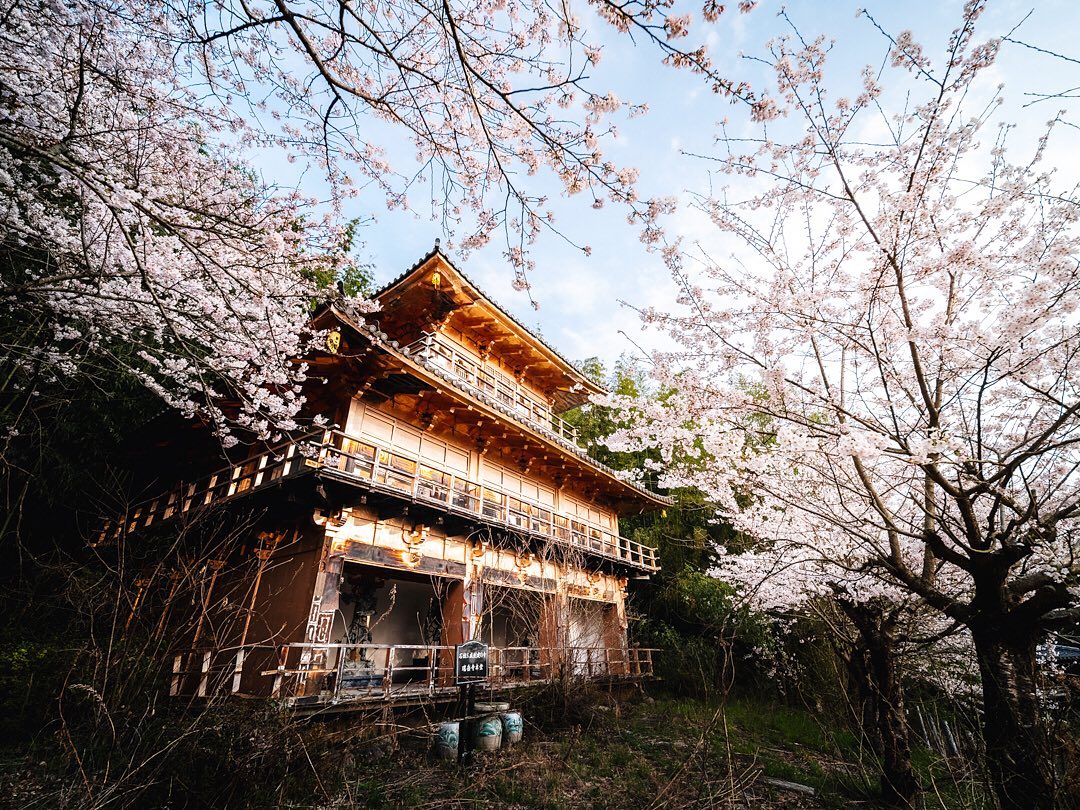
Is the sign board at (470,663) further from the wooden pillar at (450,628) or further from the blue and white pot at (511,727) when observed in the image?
the wooden pillar at (450,628)

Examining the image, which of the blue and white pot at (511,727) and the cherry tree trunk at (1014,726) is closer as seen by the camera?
the cherry tree trunk at (1014,726)

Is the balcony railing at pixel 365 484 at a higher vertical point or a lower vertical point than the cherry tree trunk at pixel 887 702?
higher

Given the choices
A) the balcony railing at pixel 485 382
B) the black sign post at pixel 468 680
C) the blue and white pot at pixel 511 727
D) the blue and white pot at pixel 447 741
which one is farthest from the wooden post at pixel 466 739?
the balcony railing at pixel 485 382

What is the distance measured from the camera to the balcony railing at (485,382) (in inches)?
438

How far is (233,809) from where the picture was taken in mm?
3418

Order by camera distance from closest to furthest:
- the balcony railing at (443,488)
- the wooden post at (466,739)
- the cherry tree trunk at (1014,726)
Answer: the cherry tree trunk at (1014,726)
the wooden post at (466,739)
the balcony railing at (443,488)

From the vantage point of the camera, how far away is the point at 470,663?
6043mm

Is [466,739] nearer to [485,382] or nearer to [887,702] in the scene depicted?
[887,702]

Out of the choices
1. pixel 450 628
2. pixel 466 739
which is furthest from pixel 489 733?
pixel 450 628

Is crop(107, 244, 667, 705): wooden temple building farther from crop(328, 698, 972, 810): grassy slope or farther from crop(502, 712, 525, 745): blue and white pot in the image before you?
crop(328, 698, 972, 810): grassy slope

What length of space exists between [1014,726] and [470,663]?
533 centimetres

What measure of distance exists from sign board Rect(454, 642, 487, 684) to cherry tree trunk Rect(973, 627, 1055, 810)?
4.98 meters

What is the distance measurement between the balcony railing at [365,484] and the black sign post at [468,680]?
2.92 metres

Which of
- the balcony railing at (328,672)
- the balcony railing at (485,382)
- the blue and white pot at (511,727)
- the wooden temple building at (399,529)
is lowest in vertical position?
the blue and white pot at (511,727)
